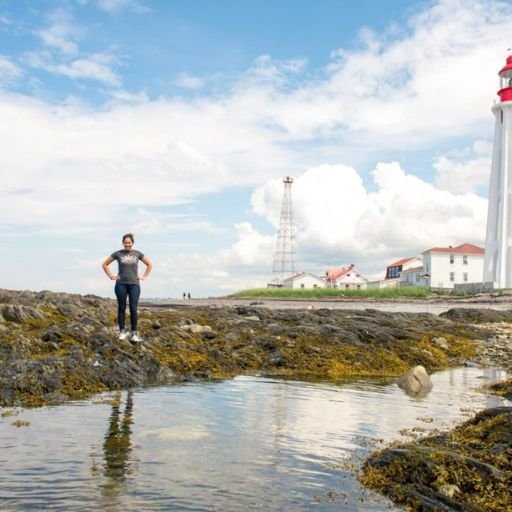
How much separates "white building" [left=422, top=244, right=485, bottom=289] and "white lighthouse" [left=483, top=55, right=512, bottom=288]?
2319 cm

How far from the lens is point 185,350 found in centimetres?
1582

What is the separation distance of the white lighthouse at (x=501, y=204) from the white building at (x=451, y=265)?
23.2m

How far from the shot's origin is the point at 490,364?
19.1 m

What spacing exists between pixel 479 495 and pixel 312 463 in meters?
2.03

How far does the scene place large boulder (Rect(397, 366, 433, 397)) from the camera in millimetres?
13180

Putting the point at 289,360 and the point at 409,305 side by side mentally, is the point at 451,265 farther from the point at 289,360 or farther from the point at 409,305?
the point at 289,360

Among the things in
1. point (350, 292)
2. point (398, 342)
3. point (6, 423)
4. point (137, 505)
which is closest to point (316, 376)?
point (398, 342)

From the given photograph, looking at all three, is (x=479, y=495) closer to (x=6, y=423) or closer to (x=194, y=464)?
(x=194, y=464)

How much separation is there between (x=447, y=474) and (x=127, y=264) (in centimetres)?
988

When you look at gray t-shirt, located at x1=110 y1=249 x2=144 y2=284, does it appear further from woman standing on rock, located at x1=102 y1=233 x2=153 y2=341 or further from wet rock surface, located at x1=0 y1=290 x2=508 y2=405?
wet rock surface, located at x1=0 y1=290 x2=508 y2=405

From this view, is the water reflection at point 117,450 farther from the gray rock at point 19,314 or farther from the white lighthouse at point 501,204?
the white lighthouse at point 501,204

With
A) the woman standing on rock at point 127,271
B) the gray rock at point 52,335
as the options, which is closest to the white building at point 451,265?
the woman standing on rock at point 127,271

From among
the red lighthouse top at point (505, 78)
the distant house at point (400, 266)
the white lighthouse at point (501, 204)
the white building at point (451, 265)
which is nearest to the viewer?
the white lighthouse at point (501, 204)

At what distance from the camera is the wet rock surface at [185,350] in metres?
12.0
